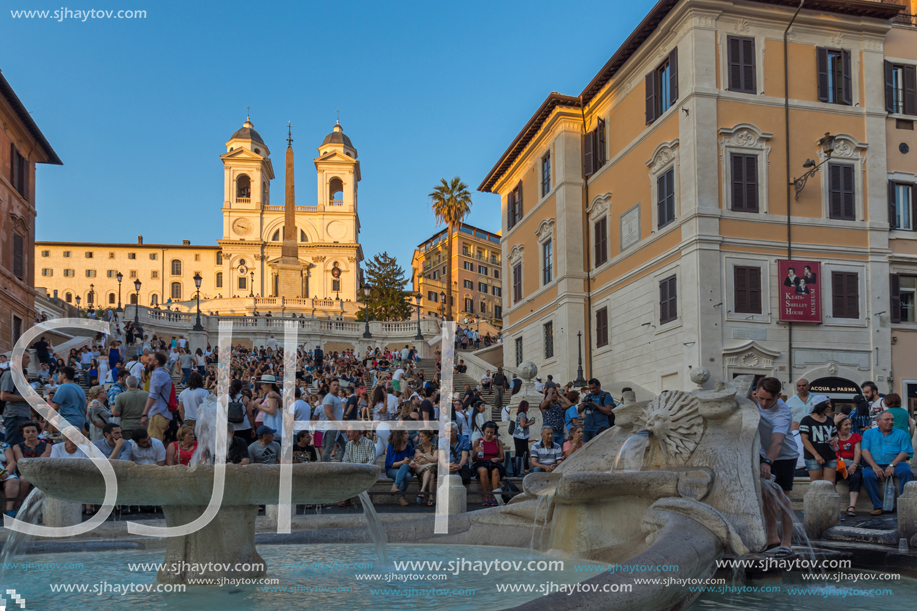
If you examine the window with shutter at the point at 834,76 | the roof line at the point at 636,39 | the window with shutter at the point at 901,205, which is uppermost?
the roof line at the point at 636,39

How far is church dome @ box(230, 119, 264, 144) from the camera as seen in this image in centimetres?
10311

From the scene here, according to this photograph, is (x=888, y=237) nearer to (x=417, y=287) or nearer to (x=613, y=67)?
(x=613, y=67)

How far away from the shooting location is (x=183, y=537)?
17.7 ft

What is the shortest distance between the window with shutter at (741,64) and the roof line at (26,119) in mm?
24262

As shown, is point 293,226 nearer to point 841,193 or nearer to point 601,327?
point 601,327

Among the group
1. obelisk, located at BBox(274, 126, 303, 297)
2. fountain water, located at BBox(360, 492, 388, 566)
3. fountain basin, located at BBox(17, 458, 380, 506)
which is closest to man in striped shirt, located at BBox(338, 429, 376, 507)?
fountain water, located at BBox(360, 492, 388, 566)

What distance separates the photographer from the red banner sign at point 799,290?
2214 cm

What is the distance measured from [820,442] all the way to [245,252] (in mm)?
91896

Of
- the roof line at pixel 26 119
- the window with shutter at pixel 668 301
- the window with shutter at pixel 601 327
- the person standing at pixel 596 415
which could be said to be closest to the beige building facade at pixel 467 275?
the roof line at pixel 26 119

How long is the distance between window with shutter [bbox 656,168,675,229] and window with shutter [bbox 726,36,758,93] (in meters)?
2.89

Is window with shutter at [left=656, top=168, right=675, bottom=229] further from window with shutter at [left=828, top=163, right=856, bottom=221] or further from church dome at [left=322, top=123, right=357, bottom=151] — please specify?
church dome at [left=322, top=123, right=357, bottom=151]

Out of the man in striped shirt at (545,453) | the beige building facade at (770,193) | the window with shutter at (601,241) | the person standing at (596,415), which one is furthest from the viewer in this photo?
the window with shutter at (601,241)

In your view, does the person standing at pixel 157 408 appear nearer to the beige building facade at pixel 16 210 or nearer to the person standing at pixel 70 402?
the person standing at pixel 70 402

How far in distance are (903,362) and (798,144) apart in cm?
667
